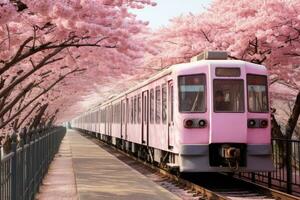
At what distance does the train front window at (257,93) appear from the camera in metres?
13.0

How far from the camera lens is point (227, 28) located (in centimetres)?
1991

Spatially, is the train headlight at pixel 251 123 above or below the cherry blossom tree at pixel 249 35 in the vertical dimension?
below

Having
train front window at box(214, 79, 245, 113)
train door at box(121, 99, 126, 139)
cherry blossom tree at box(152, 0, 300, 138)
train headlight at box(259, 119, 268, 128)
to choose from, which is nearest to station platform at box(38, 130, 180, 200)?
train front window at box(214, 79, 245, 113)

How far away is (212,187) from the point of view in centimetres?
1380

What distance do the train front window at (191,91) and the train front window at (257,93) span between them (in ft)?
3.52

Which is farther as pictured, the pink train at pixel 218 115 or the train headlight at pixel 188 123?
the train headlight at pixel 188 123

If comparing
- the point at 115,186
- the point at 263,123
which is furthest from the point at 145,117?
the point at 263,123

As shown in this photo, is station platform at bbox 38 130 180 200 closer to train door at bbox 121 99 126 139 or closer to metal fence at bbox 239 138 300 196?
metal fence at bbox 239 138 300 196

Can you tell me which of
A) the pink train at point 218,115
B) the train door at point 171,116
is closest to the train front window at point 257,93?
the pink train at point 218,115

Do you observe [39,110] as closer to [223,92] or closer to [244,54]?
[244,54]

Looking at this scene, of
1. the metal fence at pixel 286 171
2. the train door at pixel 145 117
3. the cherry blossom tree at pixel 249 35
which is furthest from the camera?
the train door at pixel 145 117

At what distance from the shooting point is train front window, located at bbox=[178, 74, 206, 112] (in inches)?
510

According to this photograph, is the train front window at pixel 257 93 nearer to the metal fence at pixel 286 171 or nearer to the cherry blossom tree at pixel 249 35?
the metal fence at pixel 286 171

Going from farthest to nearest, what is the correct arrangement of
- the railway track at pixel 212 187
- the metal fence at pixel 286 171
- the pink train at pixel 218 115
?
the pink train at pixel 218 115 → the metal fence at pixel 286 171 → the railway track at pixel 212 187
